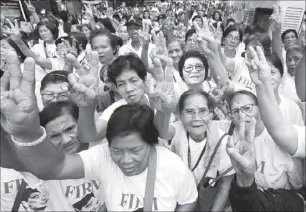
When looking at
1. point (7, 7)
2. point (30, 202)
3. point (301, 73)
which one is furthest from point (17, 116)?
point (7, 7)

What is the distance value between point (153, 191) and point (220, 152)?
58 centimetres

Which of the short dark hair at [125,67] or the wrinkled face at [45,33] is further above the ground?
the wrinkled face at [45,33]

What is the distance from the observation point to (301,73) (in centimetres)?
158

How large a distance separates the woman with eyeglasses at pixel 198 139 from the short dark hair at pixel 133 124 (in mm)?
273

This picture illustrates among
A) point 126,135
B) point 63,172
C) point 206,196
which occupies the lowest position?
point 206,196

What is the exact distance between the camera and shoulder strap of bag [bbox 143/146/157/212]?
4.49ft

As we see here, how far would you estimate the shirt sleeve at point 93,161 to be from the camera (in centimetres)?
140

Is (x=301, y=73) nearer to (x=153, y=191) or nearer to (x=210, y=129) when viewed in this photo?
(x=210, y=129)

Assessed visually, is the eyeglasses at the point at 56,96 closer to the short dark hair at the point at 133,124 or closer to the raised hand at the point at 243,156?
the short dark hair at the point at 133,124

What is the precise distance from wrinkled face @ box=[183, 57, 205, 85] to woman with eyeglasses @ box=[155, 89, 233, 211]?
0.56 meters

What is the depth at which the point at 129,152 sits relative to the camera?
1385mm

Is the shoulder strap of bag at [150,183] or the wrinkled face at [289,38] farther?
the wrinkled face at [289,38]

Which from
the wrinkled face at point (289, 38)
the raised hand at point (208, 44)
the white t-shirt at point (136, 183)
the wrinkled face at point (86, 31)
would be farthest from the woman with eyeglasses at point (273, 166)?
the wrinkled face at point (86, 31)

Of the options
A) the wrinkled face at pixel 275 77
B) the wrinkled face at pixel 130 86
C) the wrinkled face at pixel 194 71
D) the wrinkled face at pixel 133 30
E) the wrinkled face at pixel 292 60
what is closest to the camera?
the wrinkled face at pixel 130 86
